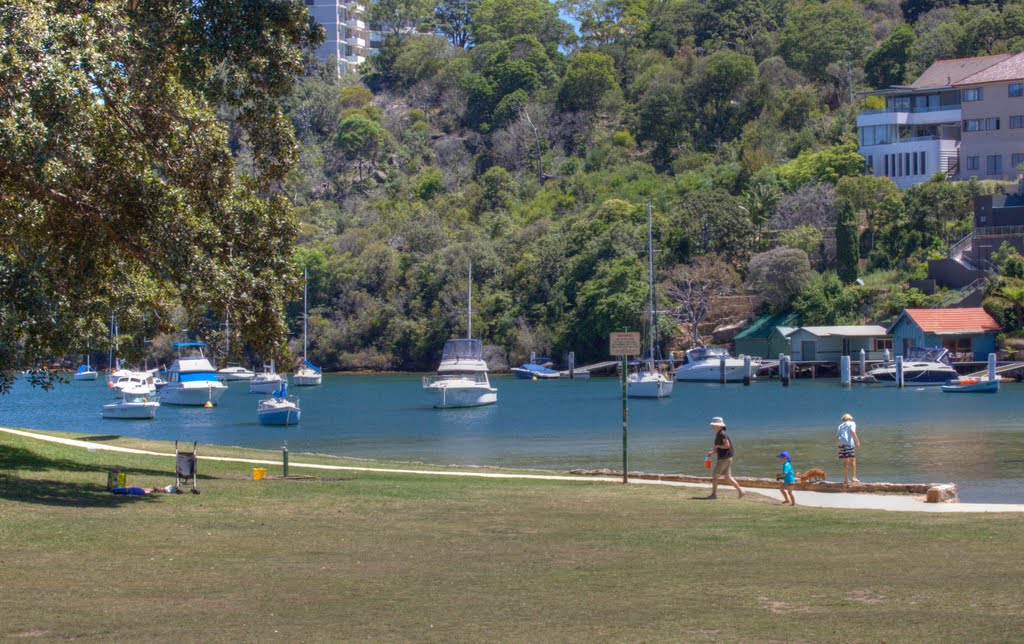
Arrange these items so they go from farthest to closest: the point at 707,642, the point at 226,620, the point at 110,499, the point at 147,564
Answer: the point at 110,499
the point at 147,564
the point at 226,620
the point at 707,642

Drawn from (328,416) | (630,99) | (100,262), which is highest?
(630,99)

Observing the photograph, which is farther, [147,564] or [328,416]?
[328,416]

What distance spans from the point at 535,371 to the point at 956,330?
3822 centimetres

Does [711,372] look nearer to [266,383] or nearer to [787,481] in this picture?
[266,383]

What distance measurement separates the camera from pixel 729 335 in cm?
11250

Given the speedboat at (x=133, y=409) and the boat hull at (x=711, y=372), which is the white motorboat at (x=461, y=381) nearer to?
the speedboat at (x=133, y=409)

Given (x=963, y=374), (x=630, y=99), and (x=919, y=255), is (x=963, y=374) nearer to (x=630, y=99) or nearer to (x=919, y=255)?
(x=919, y=255)

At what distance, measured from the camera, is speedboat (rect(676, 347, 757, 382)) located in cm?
9825

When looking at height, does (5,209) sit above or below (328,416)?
above

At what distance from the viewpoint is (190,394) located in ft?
279

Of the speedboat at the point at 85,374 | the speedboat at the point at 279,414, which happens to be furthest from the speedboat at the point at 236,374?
the speedboat at the point at 279,414

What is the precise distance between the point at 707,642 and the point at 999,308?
89717 mm

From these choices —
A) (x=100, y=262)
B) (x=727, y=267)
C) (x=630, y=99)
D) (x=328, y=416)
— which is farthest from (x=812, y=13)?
(x=100, y=262)

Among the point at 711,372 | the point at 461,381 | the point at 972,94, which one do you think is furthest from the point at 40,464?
the point at 972,94
